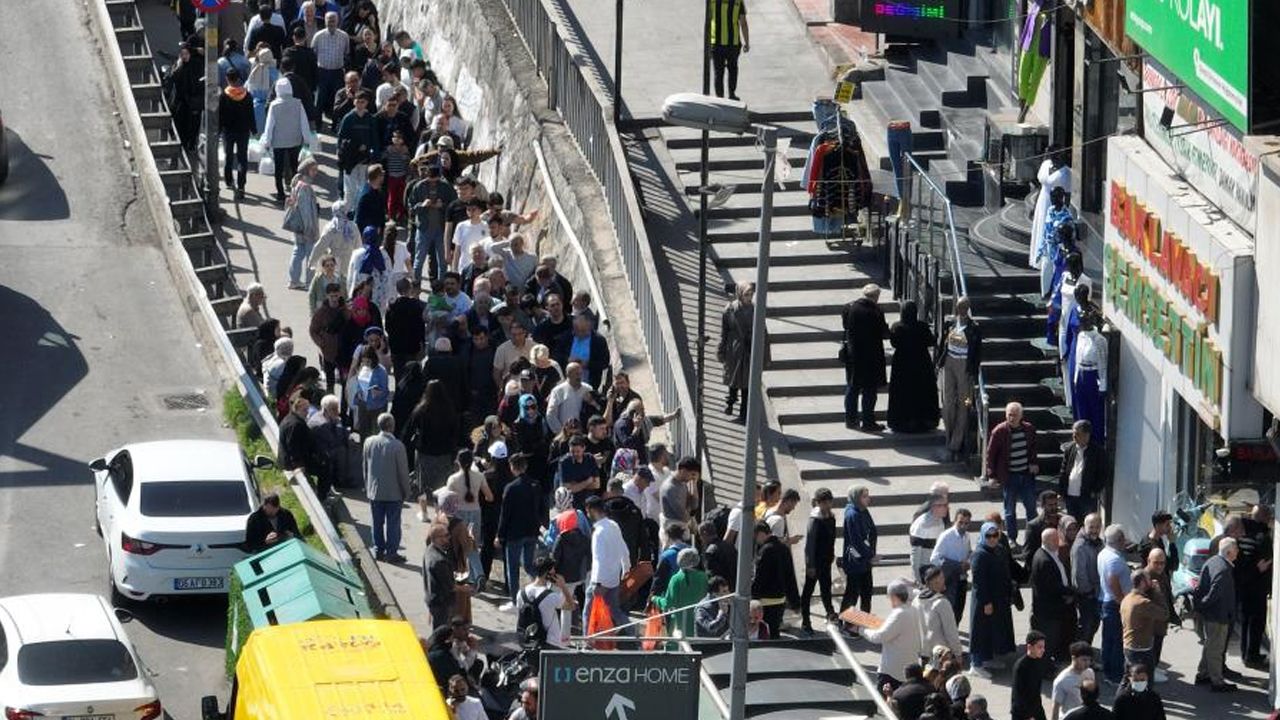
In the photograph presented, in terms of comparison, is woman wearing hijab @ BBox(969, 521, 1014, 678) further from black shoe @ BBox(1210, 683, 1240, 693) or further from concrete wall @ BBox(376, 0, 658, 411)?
concrete wall @ BBox(376, 0, 658, 411)

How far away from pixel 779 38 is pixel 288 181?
7422 mm

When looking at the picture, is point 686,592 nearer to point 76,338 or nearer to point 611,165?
point 611,165

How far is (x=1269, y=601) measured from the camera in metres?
27.8

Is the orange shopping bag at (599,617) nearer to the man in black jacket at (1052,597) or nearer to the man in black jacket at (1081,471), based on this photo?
the man in black jacket at (1052,597)

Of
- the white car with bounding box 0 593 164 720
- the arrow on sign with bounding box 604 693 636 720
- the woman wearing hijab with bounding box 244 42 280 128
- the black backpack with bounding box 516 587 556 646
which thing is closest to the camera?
the arrow on sign with bounding box 604 693 636 720

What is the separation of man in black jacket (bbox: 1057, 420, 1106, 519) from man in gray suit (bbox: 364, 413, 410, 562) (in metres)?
6.32

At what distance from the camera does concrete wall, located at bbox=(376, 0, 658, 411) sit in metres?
34.3

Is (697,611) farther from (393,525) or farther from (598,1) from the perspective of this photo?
(598,1)

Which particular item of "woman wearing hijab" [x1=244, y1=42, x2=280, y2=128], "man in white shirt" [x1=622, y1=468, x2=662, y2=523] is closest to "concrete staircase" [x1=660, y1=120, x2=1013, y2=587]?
"man in white shirt" [x1=622, y1=468, x2=662, y2=523]

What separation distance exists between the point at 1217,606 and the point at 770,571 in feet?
12.9

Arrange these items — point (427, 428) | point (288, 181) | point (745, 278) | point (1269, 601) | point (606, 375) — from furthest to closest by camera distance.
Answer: point (288, 181), point (745, 278), point (606, 375), point (427, 428), point (1269, 601)

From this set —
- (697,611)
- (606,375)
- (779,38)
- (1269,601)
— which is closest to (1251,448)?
(1269,601)

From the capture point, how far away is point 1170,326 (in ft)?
93.7

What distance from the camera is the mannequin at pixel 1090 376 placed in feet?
99.4
